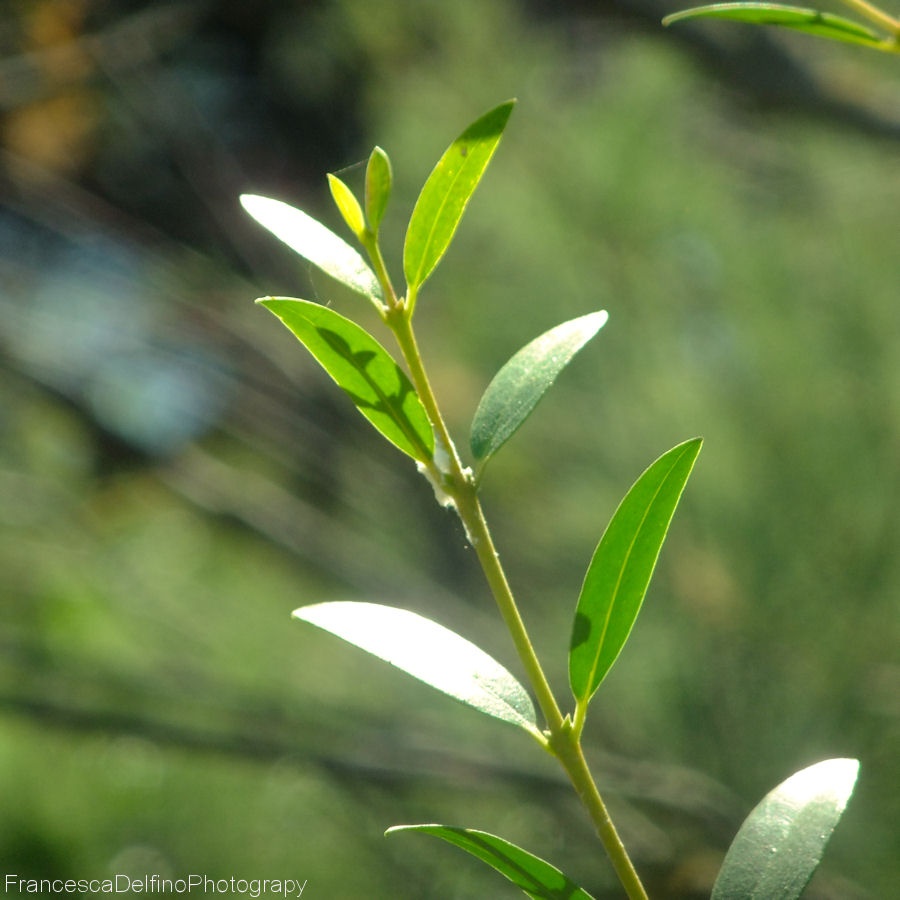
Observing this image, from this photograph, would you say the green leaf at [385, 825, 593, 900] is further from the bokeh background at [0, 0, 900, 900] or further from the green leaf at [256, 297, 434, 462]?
the bokeh background at [0, 0, 900, 900]

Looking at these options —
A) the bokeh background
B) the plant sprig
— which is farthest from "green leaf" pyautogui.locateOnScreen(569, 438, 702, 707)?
the bokeh background

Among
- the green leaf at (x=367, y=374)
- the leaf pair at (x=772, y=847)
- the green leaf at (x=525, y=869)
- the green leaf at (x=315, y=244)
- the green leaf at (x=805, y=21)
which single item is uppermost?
the green leaf at (x=805, y=21)

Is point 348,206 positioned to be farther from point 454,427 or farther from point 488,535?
point 454,427

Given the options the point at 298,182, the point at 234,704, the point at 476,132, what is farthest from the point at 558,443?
the point at 476,132

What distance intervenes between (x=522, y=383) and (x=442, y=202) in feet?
0.11

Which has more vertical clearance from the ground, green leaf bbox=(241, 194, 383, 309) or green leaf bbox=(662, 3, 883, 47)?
green leaf bbox=(662, 3, 883, 47)

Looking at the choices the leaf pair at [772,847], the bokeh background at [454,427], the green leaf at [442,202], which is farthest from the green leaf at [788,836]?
the bokeh background at [454,427]

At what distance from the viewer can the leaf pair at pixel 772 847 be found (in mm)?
142

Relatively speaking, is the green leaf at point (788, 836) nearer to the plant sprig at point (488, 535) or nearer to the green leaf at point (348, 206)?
the plant sprig at point (488, 535)

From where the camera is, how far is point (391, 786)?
73cm

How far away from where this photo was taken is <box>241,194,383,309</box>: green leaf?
150 mm

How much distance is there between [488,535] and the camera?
15 centimetres

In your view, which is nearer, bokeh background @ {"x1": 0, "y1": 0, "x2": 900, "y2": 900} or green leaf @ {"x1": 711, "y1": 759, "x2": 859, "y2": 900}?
green leaf @ {"x1": 711, "y1": 759, "x2": 859, "y2": 900}

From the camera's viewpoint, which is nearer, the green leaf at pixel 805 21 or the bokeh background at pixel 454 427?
the green leaf at pixel 805 21
